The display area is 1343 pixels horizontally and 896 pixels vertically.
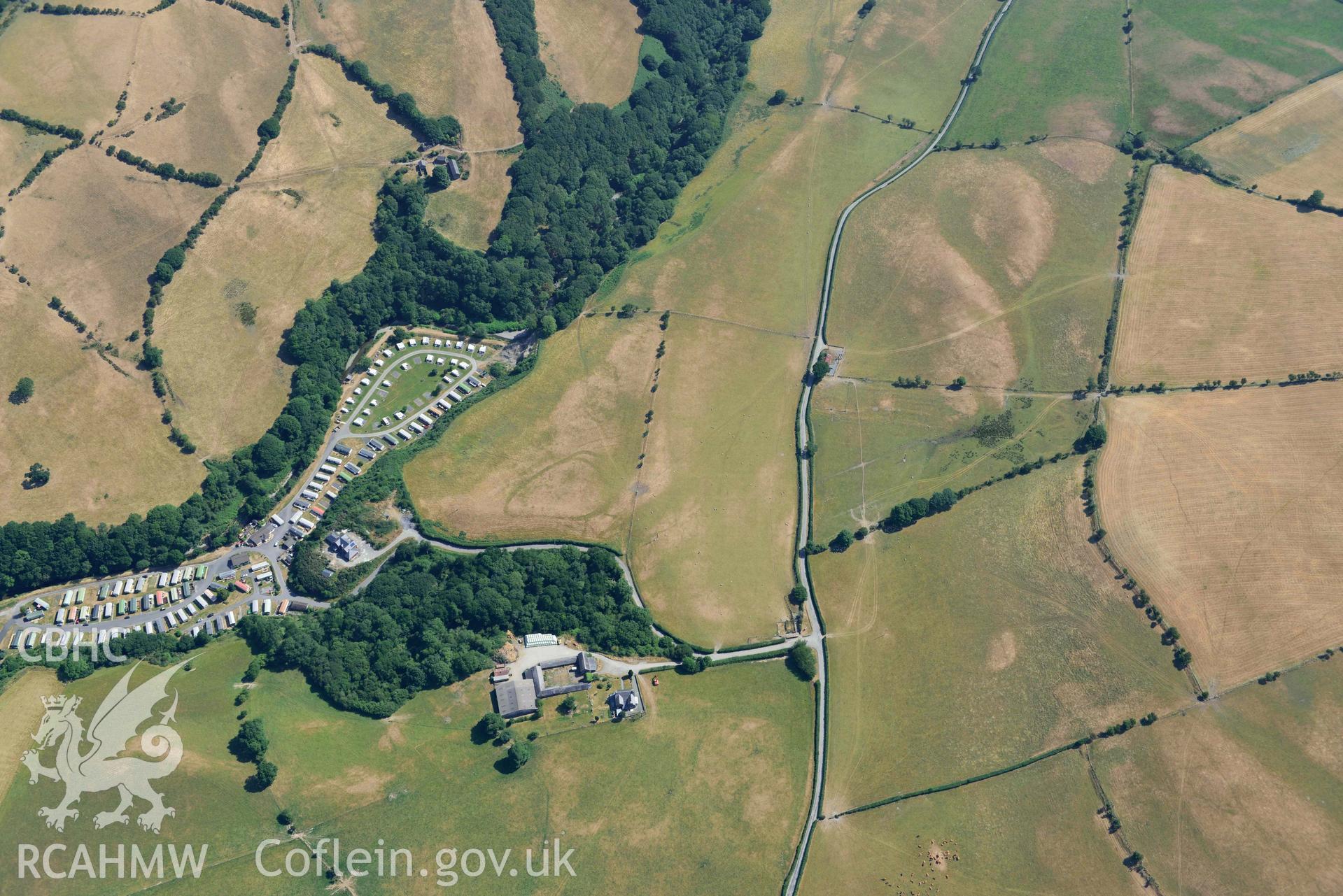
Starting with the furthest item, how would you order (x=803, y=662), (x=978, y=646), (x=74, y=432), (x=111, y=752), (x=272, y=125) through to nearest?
(x=272, y=125) → (x=74, y=432) → (x=978, y=646) → (x=803, y=662) → (x=111, y=752)

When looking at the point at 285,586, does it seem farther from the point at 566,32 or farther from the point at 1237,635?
the point at 1237,635

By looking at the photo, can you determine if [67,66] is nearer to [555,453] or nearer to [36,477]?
[36,477]

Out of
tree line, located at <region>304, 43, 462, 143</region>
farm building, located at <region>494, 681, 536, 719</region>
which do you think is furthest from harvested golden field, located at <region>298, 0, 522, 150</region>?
farm building, located at <region>494, 681, 536, 719</region>

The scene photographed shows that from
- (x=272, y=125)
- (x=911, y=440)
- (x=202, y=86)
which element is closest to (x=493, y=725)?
(x=911, y=440)

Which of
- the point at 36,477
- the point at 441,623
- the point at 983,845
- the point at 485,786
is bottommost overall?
the point at 983,845

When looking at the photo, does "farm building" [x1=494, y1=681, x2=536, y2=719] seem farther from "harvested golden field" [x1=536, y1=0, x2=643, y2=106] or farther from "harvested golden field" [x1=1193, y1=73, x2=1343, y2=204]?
"harvested golden field" [x1=1193, y1=73, x2=1343, y2=204]
